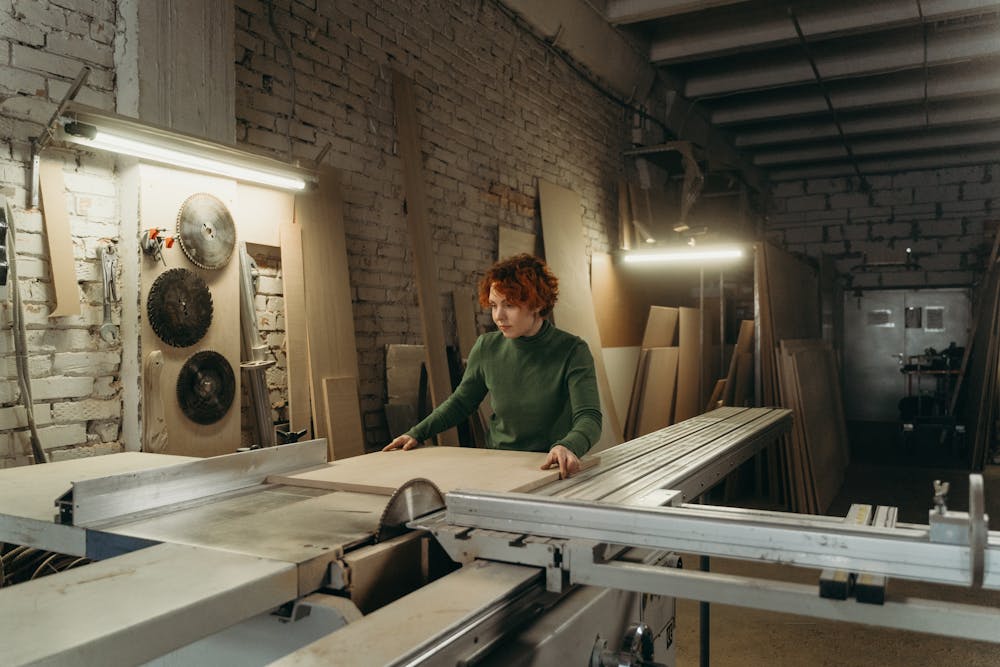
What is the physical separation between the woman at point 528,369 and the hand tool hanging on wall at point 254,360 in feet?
3.01

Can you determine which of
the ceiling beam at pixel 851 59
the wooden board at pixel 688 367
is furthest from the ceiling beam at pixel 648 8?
the wooden board at pixel 688 367

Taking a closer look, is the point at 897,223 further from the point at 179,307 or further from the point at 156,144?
the point at 156,144

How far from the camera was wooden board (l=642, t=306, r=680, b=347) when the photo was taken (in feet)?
22.7

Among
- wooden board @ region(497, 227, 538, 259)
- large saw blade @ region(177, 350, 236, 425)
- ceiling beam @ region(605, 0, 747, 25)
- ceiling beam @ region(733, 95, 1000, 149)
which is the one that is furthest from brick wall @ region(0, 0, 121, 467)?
ceiling beam @ region(733, 95, 1000, 149)

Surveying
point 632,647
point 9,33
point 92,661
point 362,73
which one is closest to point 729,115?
point 362,73

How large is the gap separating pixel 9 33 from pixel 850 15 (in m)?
5.68

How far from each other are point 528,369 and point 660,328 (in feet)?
14.7

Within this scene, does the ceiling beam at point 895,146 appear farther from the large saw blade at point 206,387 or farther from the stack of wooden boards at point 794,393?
the large saw blade at point 206,387

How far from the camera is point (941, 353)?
378 inches

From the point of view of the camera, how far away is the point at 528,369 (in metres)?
2.71

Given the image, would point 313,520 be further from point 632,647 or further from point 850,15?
point 850,15

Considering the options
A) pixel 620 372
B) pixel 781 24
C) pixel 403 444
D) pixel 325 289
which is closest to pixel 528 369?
A: pixel 403 444

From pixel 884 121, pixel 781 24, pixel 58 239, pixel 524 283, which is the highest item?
pixel 781 24

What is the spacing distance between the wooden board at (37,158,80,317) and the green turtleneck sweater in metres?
1.38
